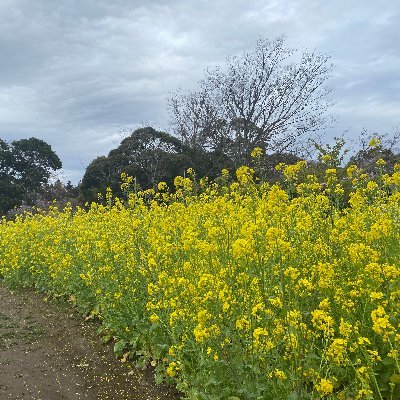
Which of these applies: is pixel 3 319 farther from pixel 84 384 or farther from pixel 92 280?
pixel 84 384

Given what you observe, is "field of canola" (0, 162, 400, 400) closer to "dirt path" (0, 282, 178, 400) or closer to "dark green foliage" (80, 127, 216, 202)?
"dirt path" (0, 282, 178, 400)

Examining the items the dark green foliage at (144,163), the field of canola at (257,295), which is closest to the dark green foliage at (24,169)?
the dark green foliage at (144,163)

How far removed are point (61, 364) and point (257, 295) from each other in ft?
8.42

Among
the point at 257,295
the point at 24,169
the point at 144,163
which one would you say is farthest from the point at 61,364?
the point at 24,169

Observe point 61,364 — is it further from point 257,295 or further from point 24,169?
point 24,169

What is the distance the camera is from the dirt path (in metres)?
4.39

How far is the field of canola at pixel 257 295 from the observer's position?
116 inches

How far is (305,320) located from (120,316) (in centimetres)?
232

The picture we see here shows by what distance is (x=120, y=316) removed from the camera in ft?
17.5

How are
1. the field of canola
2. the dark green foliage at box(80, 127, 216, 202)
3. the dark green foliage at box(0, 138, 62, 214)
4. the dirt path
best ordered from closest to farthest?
the field of canola → the dirt path → the dark green foliage at box(80, 127, 216, 202) → the dark green foliage at box(0, 138, 62, 214)

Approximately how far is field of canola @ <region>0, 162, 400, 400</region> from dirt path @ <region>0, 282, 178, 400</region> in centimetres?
20

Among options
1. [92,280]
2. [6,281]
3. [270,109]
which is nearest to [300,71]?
[270,109]

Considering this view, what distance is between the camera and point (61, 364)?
509 cm

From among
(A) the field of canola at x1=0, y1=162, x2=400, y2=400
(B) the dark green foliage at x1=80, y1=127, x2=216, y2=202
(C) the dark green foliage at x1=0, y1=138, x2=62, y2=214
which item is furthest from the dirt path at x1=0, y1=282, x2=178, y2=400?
(C) the dark green foliage at x1=0, y1=138, x2=62, y2=214
